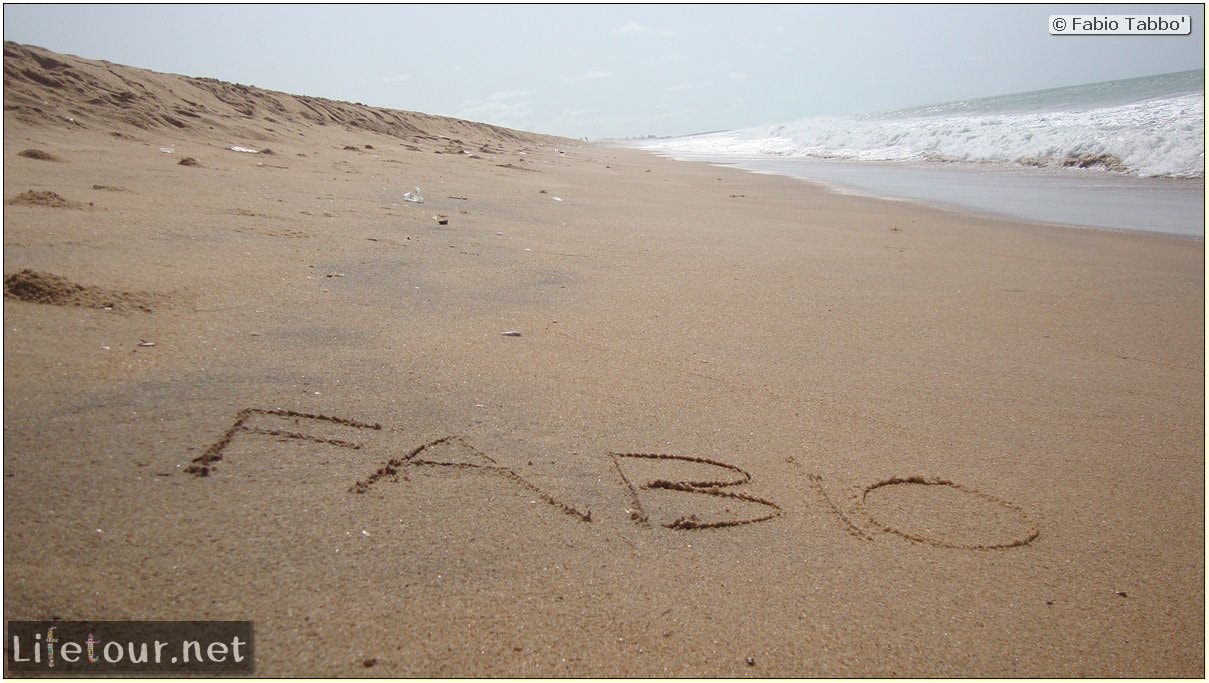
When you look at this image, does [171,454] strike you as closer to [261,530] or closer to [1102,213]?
[261,530]

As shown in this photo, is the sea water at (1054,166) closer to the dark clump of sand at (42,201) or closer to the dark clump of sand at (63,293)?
the dark clump of sand at (63,293)

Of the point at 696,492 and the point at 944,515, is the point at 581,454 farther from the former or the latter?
the point at 944,515

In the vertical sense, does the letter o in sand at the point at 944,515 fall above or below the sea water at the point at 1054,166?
below

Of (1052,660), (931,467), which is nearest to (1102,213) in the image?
(931,467)

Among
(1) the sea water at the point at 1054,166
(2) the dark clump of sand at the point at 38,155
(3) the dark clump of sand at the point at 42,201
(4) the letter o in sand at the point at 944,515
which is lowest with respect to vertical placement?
(4) the letter o in sand at the point at 944,515

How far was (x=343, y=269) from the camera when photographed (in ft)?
9.60

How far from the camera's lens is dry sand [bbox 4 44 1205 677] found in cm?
118

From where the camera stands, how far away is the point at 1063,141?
1173cm

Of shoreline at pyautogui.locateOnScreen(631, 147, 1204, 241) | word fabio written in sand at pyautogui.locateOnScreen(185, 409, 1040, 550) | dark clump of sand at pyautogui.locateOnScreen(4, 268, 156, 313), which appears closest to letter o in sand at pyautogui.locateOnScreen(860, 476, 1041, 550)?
word fabio written in sand at pyautogui.locateOnScreen(185, 409, 1040, 550)

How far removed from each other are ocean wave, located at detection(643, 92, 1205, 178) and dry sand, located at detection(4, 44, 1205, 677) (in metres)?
8.16

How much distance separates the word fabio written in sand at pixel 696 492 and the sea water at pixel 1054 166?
5.28 m

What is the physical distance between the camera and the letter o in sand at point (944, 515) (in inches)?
58.9

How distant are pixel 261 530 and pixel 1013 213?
704 centimetres

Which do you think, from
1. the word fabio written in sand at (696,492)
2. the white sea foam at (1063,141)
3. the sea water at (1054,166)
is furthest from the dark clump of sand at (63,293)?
the white sea foam at (1063,141)
